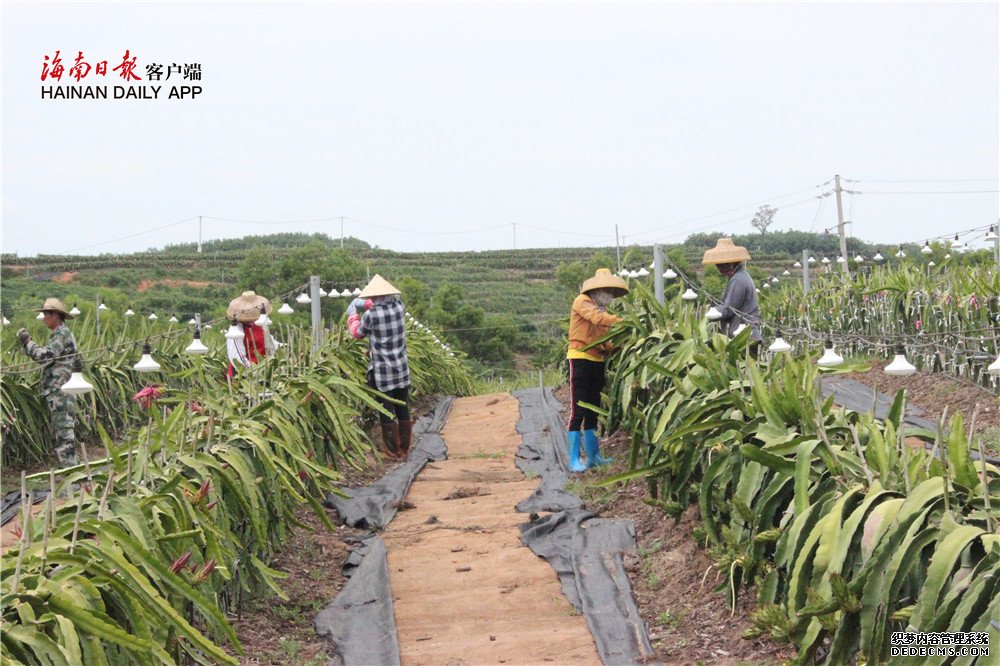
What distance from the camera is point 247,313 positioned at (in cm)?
958

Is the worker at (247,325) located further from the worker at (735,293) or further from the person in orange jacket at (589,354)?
the worker at (735,293)

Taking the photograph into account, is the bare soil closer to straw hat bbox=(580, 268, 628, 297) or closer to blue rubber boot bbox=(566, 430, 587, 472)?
blue rubber boot bbox=(566, 430, 587, 472)

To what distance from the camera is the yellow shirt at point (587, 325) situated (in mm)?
7793

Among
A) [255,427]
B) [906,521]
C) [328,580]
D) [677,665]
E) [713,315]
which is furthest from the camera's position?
[713,315]

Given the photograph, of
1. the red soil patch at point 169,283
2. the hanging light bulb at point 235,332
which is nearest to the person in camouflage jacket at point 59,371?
the hanging light bulb at point 235,332

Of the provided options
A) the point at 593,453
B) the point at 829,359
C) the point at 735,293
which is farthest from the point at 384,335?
the point at 829,359

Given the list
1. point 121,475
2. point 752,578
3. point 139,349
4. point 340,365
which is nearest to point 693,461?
point 752,578

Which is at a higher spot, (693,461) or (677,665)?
(693,461)

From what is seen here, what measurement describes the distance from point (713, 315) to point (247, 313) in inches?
156

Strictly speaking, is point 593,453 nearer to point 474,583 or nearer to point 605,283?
point 605,283

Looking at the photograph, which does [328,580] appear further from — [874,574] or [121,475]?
[874,574]

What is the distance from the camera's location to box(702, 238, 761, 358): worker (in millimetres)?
8500

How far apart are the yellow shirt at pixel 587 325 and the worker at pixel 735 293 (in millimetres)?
1099

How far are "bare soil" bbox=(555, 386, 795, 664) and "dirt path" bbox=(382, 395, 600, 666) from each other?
1.12 ft
